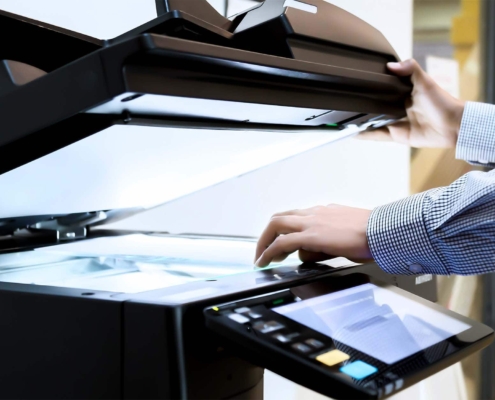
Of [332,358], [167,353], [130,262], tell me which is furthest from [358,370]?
[130,262]

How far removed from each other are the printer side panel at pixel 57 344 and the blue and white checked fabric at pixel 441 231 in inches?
14.3

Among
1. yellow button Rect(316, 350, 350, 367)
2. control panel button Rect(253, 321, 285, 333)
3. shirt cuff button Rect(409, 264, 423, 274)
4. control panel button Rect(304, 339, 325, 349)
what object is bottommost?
yellow button Rect(316, 350, 350, 367)

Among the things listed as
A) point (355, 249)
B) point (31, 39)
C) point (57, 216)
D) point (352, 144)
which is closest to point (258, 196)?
point (352, 144)

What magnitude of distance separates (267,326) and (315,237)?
0.76 feet

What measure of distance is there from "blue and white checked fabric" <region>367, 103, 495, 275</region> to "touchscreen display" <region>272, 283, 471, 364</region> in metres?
0.09

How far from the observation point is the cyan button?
445 mm

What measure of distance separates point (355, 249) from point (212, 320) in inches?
11.4

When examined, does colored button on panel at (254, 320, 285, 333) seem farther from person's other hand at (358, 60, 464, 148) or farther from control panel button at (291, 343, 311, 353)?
person's other hand at (358, 60, 464, 148)

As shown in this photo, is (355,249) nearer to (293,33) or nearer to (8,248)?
(293,33)

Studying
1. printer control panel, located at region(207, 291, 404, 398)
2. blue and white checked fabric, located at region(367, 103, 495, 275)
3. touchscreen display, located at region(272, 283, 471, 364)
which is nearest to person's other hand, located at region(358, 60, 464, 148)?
blue and white checked fabric, located at region(367, 103, 495, 275)

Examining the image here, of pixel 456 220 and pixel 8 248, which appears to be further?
pixel 8 248

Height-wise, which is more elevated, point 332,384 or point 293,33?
point 293,33

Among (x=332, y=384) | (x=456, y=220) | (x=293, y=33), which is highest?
(x=293, y=33)

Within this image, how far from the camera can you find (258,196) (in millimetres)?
1751
